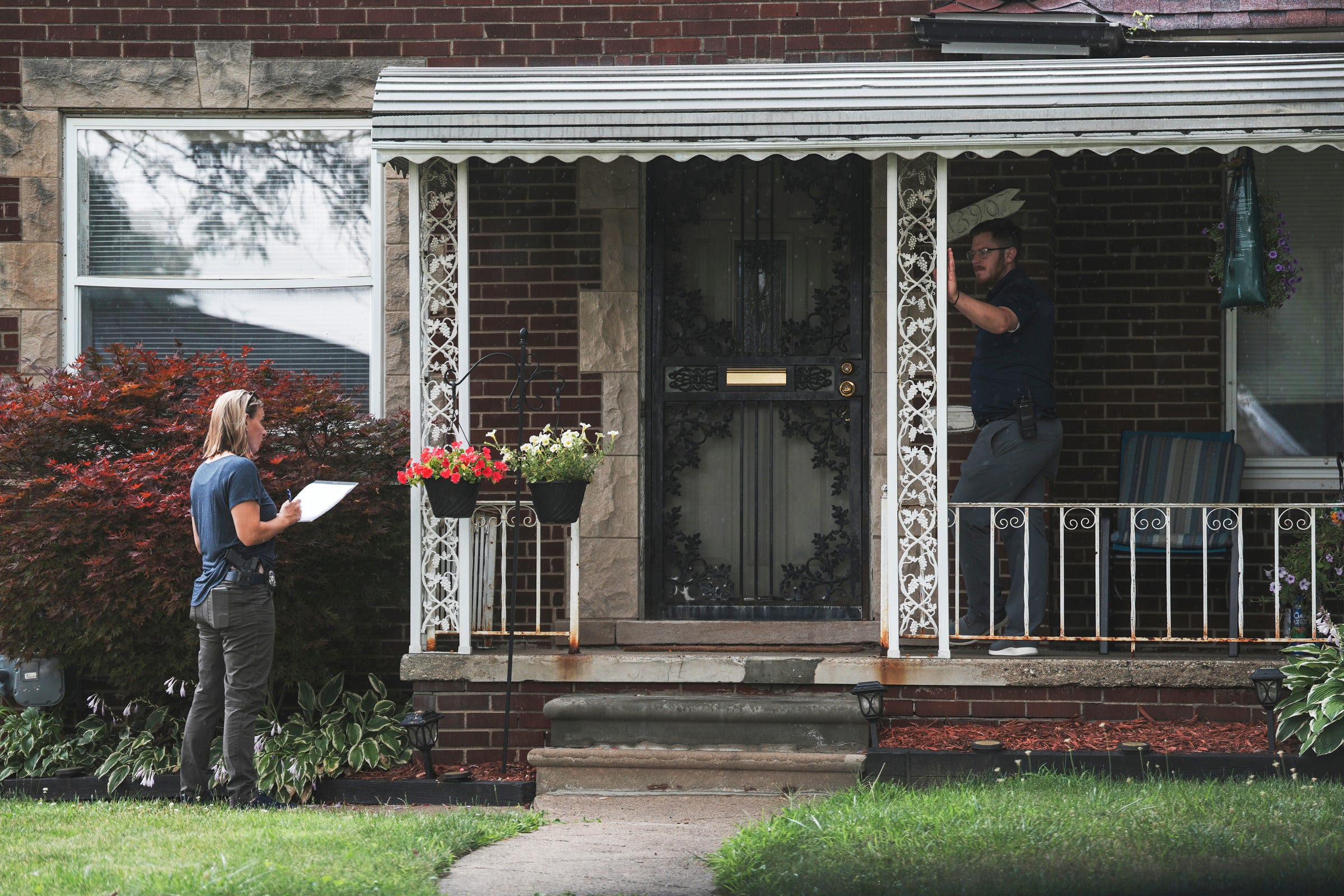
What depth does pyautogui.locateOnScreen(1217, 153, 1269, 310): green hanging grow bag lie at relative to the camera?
6543mm

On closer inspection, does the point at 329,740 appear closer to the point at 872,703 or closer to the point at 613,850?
the point at 613,850

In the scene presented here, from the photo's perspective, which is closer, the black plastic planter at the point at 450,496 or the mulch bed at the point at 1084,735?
the mulch bed at the point at 1084,735

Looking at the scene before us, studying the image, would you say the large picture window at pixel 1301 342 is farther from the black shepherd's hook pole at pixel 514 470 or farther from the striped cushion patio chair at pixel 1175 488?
the black shepherd's hook pole at pixel 514 470

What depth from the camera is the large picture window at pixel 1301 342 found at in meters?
7.45

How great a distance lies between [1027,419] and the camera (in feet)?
21.1

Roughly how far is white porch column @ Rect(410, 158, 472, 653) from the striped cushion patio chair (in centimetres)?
316

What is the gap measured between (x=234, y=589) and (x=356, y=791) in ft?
3.79

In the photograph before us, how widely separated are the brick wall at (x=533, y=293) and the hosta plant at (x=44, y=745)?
212cm

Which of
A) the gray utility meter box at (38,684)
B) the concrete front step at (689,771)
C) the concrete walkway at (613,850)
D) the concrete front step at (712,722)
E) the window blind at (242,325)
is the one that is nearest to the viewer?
the concrete walkway at (613,850)

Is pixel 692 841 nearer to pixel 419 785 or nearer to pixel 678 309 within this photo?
pixel 419 785

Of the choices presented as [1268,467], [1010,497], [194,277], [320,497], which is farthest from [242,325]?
[1268,467]

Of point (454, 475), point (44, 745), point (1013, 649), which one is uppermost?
point (454, 475)

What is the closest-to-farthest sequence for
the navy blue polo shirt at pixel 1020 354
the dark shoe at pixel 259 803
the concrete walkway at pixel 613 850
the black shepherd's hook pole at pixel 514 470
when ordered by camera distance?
1. the concrete walkway at pixel 613 850
2. the dark shoe at pixel 259 803
3. the black shepherd's hook pole at pixel 514 470
4. the navy blue polo shirt at pixel 1020 354

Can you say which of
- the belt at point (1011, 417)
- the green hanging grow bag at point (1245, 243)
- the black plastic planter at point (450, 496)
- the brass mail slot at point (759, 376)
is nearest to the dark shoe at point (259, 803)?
the black plastic planter at point (450, 496)
